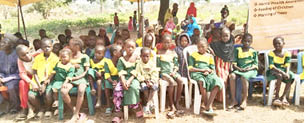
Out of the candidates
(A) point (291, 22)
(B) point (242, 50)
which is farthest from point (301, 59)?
(B) point (242, 50)

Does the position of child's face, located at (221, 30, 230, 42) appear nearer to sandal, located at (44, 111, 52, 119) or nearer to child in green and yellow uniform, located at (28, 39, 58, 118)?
child in green and yellow uniform, located at (28, 39, 58, 118)

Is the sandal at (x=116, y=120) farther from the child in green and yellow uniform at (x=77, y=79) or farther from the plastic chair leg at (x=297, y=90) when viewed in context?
the plastic chair leg at (x=297, y=90)

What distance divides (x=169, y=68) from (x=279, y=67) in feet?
6.12

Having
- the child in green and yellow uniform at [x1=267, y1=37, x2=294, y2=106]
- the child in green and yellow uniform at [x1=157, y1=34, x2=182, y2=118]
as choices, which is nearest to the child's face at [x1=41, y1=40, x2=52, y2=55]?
the child in green and yellow uniform at [x1=157, y1=34, x2=182, y2=118]

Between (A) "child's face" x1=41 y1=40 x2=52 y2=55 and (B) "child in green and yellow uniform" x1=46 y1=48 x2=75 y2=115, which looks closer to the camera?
(B) "child in green and yellow uniform" x1=46 y1=48 x2=75 y2=115

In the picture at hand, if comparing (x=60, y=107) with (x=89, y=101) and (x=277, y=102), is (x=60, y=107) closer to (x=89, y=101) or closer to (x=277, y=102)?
(x=89, y=101)

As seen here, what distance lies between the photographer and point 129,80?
3.44m

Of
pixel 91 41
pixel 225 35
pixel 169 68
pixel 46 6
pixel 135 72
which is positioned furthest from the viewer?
pixel 46 6

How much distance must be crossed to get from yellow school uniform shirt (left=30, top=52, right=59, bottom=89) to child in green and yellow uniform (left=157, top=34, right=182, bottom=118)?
167 centimetres

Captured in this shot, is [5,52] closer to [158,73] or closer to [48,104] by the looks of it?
[48,104]

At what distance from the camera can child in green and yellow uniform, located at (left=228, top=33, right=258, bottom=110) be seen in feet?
12.5

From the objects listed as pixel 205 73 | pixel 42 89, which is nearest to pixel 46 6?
pixel 42 89

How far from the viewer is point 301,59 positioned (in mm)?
3943

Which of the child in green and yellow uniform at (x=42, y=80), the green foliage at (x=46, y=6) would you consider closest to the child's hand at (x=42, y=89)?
the child in green and yellow uniform at (x=42, y=80)
